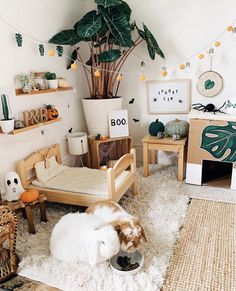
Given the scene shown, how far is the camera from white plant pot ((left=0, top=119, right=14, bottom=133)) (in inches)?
79.2

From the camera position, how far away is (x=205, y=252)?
71.7 inches

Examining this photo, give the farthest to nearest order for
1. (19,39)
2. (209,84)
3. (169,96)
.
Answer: (169,96) → (209,84) → (19,39)

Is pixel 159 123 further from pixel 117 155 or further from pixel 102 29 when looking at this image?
pixel 102 29

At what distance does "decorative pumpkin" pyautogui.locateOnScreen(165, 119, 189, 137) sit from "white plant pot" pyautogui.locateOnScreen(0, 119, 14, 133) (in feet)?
5.39

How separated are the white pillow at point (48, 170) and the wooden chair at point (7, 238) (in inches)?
30.8

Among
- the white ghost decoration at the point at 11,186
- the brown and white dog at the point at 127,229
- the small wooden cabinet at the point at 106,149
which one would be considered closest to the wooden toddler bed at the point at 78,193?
the white ghost decoration at the point at 11,186

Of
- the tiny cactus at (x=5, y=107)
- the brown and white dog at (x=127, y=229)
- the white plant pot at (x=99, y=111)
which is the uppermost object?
the tiny cactus at (x=5, y=107)

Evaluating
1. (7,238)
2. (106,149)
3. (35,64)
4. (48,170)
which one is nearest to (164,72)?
(106,149)

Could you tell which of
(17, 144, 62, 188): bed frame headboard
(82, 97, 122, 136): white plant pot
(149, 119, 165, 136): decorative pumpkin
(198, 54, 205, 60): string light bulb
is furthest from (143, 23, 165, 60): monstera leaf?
(17, 144, 62, 188): bed frame headboard

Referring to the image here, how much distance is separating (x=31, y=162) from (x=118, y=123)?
1.09 metres

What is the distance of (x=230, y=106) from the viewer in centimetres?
263

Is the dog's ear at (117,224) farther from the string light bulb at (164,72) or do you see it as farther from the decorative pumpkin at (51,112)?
the string light bulb at (164,72)

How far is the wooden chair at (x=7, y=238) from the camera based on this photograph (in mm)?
1573

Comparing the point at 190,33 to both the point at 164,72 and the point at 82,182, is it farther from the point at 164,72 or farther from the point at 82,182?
the point at 82,182
